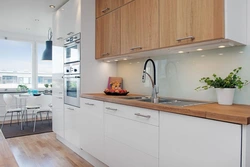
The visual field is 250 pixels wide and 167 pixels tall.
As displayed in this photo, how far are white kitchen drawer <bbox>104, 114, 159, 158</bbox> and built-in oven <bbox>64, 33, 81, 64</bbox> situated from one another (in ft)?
3.76

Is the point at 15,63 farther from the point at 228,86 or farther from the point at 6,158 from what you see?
the point at 228,86

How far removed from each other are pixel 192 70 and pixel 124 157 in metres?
1.14

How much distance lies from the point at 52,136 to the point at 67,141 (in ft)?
2.68

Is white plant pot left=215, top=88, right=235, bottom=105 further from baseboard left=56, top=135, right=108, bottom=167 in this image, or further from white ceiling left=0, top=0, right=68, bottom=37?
white ceiling left=0, top=0, right=68, bottom=37

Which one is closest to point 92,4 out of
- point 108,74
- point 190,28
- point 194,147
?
point 108,74

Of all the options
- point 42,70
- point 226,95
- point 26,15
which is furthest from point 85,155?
point 42,70

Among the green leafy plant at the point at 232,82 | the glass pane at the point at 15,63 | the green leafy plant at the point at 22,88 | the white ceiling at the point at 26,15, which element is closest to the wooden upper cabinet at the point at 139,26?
the green leafy plant at the point at 232,82

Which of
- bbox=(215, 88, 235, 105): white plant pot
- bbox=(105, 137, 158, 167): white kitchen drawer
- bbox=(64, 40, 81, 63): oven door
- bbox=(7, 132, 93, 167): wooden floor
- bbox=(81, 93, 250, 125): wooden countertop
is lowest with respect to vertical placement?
bbox=(7, 132, 93, 167): wooden floor

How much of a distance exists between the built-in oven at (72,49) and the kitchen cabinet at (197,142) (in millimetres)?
1775

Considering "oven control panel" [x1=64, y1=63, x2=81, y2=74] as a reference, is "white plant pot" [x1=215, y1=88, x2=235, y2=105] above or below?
below

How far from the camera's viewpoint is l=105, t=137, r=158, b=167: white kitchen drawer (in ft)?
5.54

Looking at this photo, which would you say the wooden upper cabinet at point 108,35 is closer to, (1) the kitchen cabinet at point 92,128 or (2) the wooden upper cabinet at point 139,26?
(2) the wooden upper cabinet at point 139,26

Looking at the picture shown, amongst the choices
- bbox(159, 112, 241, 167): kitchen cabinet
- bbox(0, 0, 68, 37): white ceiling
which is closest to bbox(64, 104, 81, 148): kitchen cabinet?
bbox(159, 112, 241, 167): kitchen cabinet

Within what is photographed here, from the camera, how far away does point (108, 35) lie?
2.68 meters
